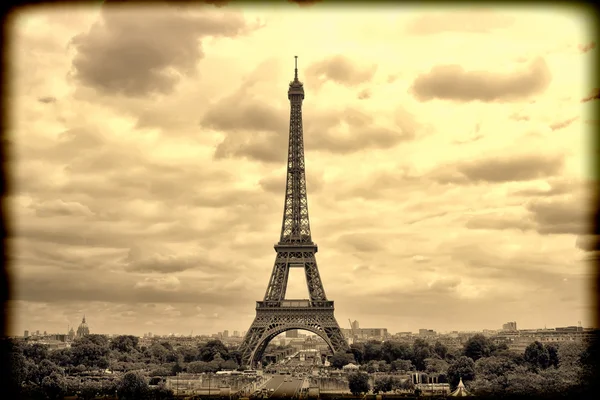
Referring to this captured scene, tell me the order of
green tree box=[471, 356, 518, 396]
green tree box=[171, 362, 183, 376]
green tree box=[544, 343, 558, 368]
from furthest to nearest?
1. green tree box=[171, 362, 183, 376]
2. green tree box=[544, 343, 558, 368]
3. green tree box=[471, 356, 518, 396]

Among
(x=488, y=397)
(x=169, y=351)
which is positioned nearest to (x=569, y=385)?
(x=488, y=397)

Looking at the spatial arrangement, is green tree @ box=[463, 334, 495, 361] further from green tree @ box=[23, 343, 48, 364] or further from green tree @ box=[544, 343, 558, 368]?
green tree @ box=[23, 343, 48, 364]

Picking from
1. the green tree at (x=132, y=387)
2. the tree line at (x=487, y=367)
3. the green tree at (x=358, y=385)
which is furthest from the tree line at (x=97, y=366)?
the tree line at (x=487, y=367)

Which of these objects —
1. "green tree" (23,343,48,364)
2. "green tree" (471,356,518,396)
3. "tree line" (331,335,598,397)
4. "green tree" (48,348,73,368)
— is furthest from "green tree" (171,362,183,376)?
"green tree" (471,356,518,396)

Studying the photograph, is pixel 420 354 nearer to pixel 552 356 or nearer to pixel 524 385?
pixel 552 356

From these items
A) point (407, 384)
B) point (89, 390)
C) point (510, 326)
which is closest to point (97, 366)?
point (89, 390)

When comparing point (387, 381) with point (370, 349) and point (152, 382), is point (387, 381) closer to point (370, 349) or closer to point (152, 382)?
point (152, 382)
